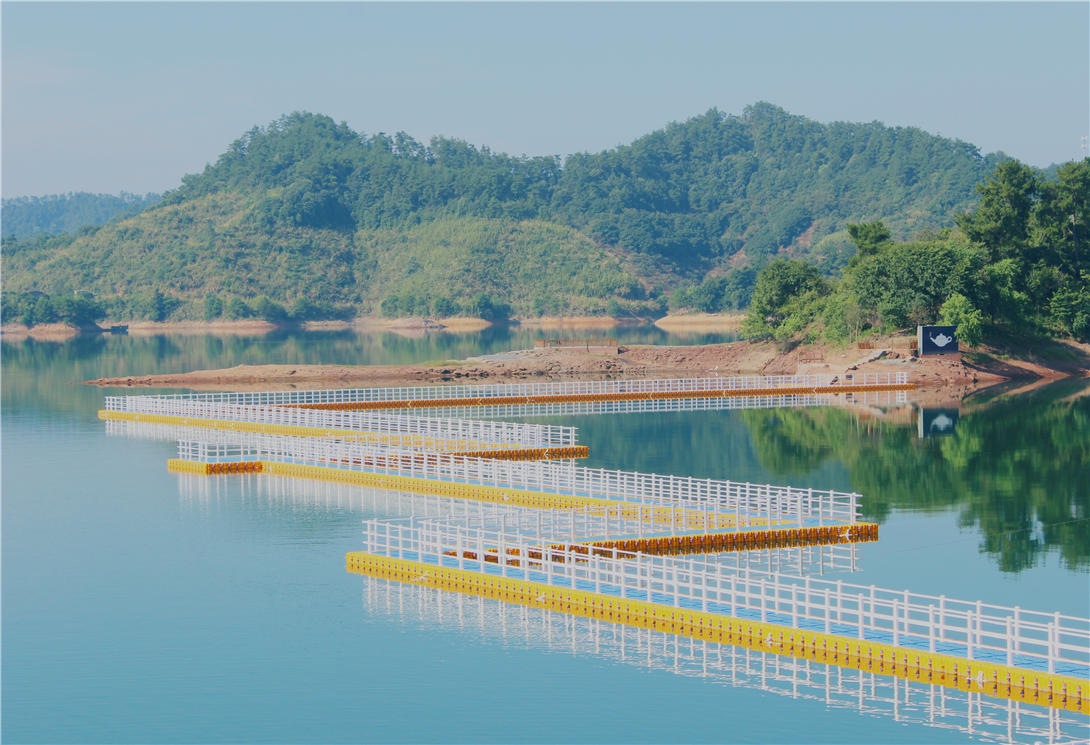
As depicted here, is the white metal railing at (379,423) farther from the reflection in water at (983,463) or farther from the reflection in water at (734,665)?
the reflection in water at (734,665)

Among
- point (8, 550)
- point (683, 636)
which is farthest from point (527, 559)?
point (8, 550)

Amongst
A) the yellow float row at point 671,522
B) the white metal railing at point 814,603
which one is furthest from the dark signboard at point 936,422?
the white metal railing at point 814,603

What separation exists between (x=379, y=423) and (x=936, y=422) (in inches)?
1426

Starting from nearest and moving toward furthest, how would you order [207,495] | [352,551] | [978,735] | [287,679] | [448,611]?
[978,735] → [287,679] → [448,611] → [352,551] → [207,495]

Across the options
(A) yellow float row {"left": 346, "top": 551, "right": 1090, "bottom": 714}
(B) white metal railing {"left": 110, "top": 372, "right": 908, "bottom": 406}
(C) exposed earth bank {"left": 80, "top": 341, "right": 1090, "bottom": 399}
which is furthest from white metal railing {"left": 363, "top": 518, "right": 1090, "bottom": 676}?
(C) exposed earth bank {"left": 80, "top": 341, "right": 1090, "bottom": 399}

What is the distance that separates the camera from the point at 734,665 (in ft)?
122

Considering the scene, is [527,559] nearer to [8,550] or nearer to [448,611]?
[448,611]

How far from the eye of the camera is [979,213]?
5802 inches

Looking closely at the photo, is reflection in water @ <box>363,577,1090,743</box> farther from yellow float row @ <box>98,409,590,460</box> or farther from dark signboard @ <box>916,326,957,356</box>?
dark signboard @ <box>916,326,957,356</box>

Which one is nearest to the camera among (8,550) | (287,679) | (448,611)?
(287,679)

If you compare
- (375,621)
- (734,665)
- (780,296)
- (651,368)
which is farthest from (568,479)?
(780,296)

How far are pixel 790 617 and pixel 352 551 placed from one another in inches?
658

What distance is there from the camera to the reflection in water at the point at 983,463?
186 ft

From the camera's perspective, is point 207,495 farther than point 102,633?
Yes
